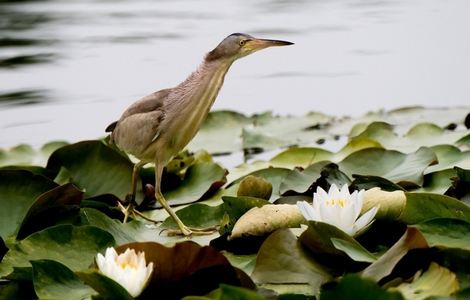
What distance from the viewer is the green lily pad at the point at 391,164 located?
3.71 meters

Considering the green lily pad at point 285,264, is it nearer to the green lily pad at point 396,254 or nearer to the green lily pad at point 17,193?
the green lily pad at point 396,254

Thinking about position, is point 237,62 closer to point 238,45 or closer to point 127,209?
point 127,209

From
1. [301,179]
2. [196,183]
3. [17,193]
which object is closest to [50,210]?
[17,193]

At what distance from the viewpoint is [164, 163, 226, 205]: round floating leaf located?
390cm

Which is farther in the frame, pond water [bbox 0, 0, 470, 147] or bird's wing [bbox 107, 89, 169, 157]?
pond water [bbox 0, 0, 470, 147]

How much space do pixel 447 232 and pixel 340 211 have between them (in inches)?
11.8

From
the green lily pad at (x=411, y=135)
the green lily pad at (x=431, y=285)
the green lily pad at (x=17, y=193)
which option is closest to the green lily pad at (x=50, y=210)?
the green lily pad at (x=17, y=193)

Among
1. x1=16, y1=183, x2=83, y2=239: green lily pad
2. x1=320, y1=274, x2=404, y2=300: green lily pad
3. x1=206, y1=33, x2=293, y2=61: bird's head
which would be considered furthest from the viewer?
x1=206, y1=33, x2=293, y2=61: bird's head

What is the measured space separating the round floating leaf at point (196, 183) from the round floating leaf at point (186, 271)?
4.07ft

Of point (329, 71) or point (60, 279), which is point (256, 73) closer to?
point (329, 71)

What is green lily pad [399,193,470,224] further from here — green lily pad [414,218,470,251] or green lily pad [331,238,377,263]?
green lily pad [331,238,377,263]

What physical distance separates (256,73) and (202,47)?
2.53 feet

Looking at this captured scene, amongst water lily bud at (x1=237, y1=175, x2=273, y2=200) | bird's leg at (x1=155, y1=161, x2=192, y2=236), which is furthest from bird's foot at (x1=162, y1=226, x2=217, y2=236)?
water lily bud at (x1=237, y1=175, x2=273, y2=200)

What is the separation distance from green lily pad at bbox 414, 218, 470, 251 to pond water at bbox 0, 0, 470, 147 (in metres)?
3.40
